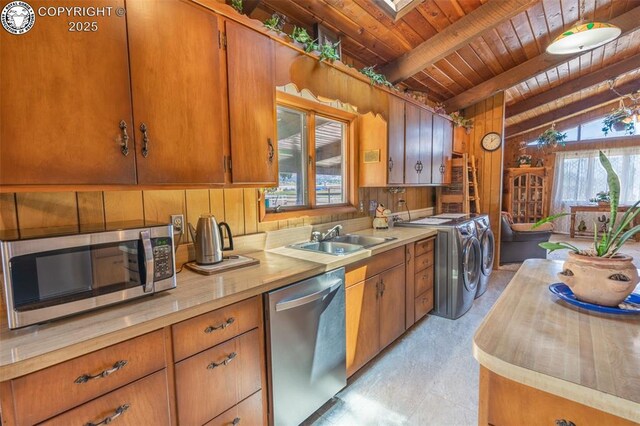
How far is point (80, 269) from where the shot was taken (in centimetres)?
103

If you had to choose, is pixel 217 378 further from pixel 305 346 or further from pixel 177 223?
pixel 177 223

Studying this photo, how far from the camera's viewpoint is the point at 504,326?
924 millimetres

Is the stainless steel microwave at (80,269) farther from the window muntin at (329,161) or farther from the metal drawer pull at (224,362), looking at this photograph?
the window muntin at (329,161)

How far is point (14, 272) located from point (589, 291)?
1.83m

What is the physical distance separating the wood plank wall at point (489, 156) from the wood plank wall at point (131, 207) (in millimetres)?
3515

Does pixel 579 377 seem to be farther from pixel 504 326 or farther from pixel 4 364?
pixel 4 364

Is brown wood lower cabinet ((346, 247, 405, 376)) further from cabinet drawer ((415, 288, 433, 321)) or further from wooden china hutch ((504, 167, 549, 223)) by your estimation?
wooden china hutch ((504, 167, 549, 223))

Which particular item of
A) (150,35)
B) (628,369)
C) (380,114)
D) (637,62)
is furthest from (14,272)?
(637,62)

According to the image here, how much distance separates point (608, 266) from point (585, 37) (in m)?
1.61

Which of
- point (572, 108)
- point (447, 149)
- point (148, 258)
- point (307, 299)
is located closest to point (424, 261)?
point (307, 299)

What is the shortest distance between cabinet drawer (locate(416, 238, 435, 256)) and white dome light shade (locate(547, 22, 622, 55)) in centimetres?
166

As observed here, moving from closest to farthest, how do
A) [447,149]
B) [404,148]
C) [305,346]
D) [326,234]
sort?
[305,346]
[326,234]
[404,148]
[447,149]

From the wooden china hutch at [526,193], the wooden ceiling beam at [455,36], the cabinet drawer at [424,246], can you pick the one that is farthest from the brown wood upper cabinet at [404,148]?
the wooden china hutch at [526,193]

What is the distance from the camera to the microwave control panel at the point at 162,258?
118 cm
